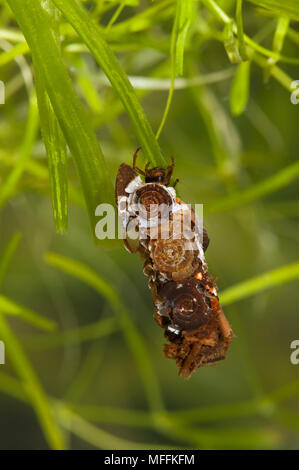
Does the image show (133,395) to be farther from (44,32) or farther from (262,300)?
(44,32)

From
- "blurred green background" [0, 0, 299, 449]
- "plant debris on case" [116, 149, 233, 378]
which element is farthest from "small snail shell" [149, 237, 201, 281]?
"blurred green background" [0, 0, 299, 449]

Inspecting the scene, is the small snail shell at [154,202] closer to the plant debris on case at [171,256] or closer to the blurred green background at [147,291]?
the plant debris on case at [171,256]

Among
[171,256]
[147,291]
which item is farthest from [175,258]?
[147,291]

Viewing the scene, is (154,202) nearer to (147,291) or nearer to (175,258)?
(175,258)

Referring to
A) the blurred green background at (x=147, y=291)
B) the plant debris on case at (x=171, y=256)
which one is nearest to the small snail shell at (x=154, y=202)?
the plant debris on case at (x=171, y=256)

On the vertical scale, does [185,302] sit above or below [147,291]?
below
